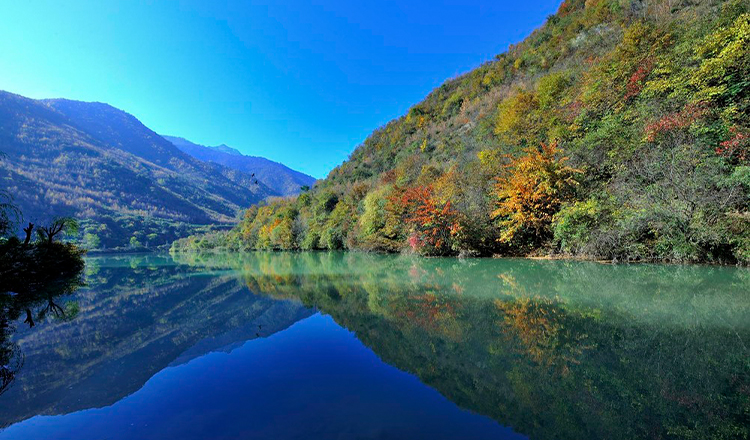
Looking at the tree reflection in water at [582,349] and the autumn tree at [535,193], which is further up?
the autumn tree at [535,193]

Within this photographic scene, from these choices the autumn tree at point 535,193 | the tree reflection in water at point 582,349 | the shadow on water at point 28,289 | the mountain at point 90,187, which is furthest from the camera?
the mountain at point 90,187

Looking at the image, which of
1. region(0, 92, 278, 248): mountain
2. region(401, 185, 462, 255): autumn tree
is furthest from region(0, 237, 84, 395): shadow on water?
region(0, 92, 278, 248): mountain

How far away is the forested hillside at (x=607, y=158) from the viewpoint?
37.1 ft

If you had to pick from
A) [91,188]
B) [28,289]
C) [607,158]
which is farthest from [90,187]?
[607,158]

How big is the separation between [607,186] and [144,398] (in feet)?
61.8

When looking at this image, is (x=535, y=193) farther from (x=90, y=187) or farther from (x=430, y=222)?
(x=90, y=187)

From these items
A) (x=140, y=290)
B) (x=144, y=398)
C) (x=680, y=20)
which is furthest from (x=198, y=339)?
(x=680, y=20)

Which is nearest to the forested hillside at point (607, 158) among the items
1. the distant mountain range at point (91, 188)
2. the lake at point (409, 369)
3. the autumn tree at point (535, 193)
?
the autumn tree at point (535, 193)

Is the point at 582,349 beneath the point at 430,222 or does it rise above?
beneath

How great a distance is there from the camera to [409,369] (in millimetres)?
4312

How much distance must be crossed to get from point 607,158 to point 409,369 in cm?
1761

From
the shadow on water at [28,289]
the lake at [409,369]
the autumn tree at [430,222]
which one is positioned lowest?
the shadow on water at [28,289]

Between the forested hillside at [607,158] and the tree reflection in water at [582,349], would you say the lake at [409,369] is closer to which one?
the tree reflection in water at [582,349]

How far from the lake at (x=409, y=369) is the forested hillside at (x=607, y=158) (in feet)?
13.3
